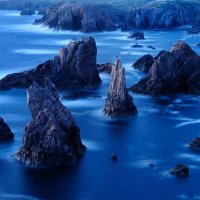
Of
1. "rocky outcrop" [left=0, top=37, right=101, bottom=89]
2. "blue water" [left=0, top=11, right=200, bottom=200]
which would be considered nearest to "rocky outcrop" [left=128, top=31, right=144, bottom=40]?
"blue water" [left=0, top=11, right=200, bottom=200]

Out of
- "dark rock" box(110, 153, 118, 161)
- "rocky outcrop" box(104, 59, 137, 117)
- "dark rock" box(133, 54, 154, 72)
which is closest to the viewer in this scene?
"dark rock" box(110, 153, 118, 161)

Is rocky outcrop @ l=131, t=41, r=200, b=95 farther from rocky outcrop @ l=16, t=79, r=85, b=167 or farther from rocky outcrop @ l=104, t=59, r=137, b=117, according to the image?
rocky outcrop @ l=16, t=79, r=85, b=167

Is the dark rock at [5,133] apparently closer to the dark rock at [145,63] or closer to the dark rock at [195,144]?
the dark rock at [195,144]

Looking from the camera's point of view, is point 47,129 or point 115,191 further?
point 47,129

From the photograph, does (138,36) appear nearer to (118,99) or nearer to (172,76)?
A: (172,76)

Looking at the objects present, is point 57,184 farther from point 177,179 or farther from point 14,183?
point 177,179

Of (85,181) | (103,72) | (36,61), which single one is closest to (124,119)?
(85,181)
